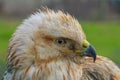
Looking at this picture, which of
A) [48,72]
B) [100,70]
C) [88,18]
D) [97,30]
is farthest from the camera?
[97,30]

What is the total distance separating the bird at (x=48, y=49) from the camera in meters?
7.77

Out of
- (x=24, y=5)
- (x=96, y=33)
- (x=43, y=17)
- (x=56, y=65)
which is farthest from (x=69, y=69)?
(x=96, y=33)

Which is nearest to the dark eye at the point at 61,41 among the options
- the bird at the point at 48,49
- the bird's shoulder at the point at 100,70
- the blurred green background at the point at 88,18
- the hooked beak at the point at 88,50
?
the bird at the point at 48,49

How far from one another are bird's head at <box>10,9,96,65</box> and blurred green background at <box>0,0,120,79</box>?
15553 millimetres

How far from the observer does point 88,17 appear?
99.2ft

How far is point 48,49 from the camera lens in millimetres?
7797

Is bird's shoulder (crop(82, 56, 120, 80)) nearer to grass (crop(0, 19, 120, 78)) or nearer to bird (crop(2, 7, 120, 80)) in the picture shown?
bird (crop(2, 7, 120, 80))

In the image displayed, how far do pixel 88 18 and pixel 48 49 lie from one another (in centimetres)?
2294

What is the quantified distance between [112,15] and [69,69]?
21.9 metres

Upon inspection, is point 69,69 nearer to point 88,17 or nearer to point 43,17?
point 43,17

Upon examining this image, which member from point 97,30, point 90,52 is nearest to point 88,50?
point 90,52

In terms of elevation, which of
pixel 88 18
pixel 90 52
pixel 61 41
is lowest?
pixel 90 52

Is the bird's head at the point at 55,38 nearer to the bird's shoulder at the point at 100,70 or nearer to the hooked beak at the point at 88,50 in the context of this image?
the hooked beak at the point at 88,50

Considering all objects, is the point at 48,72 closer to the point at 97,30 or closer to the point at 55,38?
the point at 55,38
